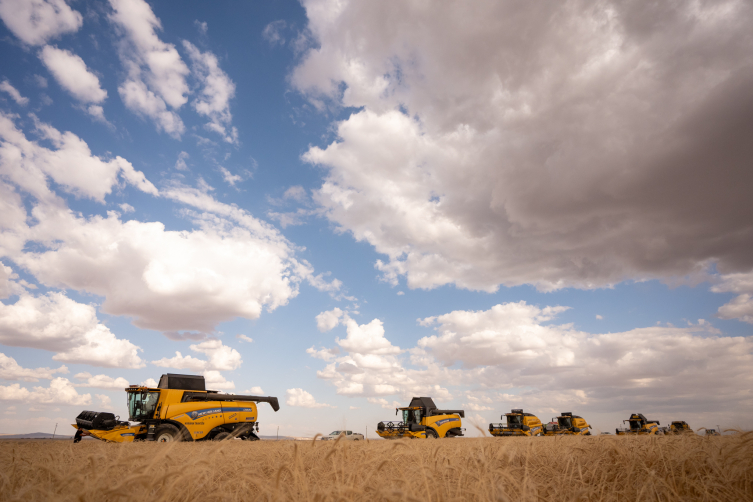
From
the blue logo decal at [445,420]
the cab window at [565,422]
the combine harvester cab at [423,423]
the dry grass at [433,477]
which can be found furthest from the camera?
the cab window at [565,422]

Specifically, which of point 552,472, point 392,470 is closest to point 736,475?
point 552,472

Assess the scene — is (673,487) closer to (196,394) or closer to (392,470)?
(392,470)

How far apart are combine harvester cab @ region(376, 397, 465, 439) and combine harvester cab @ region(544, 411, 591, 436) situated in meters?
13.8

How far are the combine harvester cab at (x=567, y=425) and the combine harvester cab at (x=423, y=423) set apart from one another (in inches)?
543

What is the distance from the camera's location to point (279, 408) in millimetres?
31641

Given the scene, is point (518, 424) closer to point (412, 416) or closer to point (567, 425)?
point (567, 425)

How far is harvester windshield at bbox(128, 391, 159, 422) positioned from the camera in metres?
24.9

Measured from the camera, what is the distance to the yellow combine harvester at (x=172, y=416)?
23.6m

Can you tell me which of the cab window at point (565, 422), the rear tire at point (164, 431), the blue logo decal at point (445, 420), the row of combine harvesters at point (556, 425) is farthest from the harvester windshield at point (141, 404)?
the cab window at point (565, 422)

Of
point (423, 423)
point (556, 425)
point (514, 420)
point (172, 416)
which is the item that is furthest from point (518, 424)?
point (172, 416)

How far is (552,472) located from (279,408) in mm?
29719

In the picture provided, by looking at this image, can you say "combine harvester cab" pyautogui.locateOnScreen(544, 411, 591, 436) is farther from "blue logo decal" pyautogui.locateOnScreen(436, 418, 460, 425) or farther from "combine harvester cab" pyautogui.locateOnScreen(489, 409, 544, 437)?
"blue logo decal" pyautogui.locateOnScreen(436, 418, 460, 425)

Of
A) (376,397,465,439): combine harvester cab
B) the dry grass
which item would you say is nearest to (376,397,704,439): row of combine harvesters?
(376,397,465,439): combine harvester cab

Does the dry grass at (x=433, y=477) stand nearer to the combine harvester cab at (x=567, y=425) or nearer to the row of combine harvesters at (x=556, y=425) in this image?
the row of combine harvesters at (x=556, y=425)
